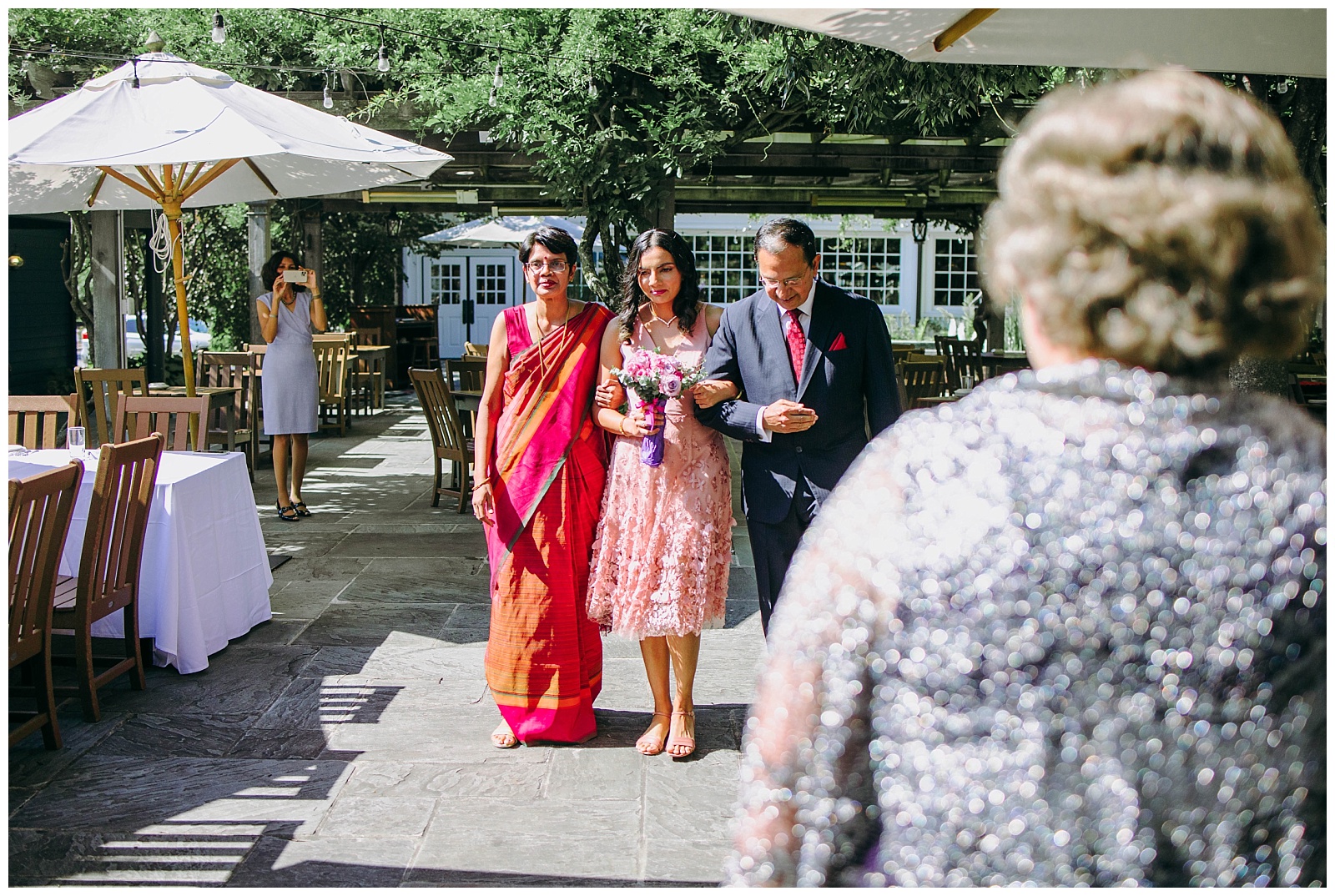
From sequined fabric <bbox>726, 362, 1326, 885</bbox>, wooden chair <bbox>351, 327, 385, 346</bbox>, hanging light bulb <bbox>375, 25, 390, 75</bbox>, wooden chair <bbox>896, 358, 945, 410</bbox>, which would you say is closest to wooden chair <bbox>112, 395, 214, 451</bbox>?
hanging light bulb <bbox>375, 25, 390, 75</bbox>

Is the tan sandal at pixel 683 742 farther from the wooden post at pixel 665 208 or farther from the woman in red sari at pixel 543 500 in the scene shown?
the wooden post at pixel 665 208

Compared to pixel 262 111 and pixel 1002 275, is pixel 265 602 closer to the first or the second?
pixel 262 111

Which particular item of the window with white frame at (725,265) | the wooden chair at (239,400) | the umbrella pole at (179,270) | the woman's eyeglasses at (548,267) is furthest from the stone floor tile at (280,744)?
the window with white frame at (725,265)

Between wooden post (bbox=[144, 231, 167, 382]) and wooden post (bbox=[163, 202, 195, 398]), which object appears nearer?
wooden post (bbox=[163, 202, 195, 398])

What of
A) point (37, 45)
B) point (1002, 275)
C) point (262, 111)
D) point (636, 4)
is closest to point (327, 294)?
point (37, 45)

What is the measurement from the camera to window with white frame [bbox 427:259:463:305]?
23469 millimetres

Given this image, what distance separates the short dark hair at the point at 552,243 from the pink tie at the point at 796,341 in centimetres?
75

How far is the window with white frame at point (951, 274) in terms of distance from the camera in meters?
23.1

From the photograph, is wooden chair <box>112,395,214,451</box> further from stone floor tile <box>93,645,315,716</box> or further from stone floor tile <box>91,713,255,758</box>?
stone floor tile <box>91,713,255,758</box>

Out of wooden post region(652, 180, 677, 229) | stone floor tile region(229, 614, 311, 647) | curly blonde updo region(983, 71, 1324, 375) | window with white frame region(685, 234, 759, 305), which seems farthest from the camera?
window with white frame region(685, 234, 759, 305)

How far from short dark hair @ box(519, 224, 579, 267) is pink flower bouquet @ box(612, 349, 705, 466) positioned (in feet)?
1.64

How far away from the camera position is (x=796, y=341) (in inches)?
130

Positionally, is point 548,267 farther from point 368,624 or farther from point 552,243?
point 368,624

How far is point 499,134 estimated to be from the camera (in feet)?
27.2
